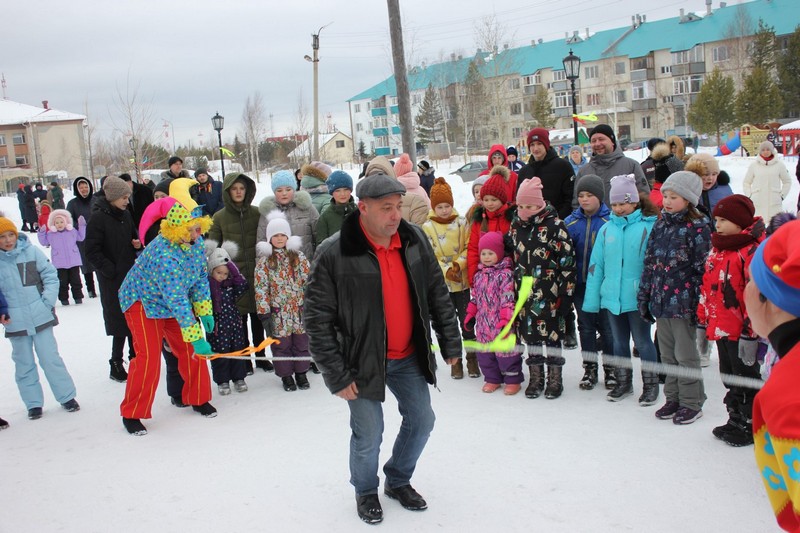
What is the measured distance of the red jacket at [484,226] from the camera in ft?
21.5

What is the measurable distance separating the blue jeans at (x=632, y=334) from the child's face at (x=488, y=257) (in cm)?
114

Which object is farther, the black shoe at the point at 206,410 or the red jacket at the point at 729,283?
the black shoe at the point at 206,410

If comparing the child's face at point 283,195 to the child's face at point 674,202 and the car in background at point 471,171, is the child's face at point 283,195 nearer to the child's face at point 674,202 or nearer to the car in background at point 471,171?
the child's face at point 674,202

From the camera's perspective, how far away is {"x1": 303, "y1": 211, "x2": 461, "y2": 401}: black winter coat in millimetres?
3699

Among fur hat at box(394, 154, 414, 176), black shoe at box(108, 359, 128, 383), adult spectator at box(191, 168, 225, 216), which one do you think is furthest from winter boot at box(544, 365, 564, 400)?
adult spectator at box(191, 168, 225, 216)

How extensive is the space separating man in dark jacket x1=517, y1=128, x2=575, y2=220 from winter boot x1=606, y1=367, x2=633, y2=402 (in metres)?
2.43

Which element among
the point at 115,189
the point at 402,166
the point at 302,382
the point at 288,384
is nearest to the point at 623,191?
the point at 302,382

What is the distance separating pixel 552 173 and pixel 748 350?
3.76 m

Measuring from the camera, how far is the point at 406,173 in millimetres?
9031

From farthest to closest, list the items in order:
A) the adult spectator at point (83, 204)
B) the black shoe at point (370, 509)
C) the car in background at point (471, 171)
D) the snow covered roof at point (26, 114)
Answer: the snow covered roof at point (26, 114) < the car in background at point (471, 171) < the adult spectator at point (83, 204) < the black shoe at point (370, 509)

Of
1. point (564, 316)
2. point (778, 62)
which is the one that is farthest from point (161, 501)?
point (778, 62)

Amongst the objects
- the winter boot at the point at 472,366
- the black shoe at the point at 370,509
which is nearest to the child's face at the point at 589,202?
the winter boot at the point at 472,366

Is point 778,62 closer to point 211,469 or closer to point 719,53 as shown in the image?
point 719,53

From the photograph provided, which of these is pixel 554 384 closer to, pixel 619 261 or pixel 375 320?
pixel 619 261
